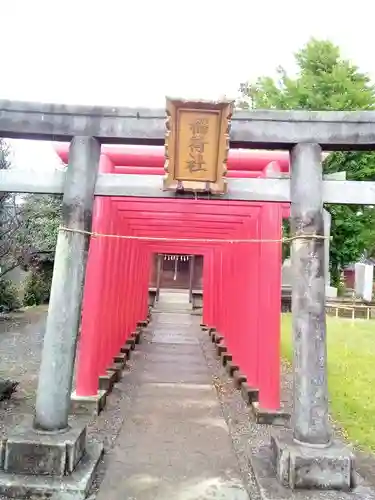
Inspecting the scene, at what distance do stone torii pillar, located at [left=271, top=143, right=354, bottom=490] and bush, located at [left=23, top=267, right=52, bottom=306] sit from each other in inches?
672

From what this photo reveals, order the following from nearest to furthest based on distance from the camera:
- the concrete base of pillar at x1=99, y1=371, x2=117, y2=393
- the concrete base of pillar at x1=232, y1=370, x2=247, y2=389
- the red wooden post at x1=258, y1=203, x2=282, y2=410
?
the red wooden post at x1=258, y1=203, x2=282, y2=410
the concrete base of pillar at x1=99, y1=371, x2=117, y2=393
the concrete base of pillar at x1=232, y1=370, x2=247, y2=389

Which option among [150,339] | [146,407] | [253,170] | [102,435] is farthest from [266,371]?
[150,339]

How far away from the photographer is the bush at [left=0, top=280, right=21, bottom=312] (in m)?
16.6

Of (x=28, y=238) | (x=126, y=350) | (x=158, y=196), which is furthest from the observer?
(x=28, y=238)

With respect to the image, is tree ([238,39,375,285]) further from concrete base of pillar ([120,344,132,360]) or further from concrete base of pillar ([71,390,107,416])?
concrete base of pillar ([71,390,107,416])

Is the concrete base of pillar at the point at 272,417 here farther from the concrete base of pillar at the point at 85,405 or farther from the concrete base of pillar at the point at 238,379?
the concrete base of pillar at the point at 85,405

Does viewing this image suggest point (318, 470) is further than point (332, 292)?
No

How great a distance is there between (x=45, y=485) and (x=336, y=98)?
18.9 meters

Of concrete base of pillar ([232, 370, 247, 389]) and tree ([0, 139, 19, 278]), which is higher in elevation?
tree ([0, 139, 19, 278])

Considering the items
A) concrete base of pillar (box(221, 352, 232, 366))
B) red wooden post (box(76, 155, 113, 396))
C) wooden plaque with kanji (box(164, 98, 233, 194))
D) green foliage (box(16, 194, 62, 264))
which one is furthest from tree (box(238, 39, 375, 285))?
wooden plaque with kanji (box(164, 98, 233, 194))

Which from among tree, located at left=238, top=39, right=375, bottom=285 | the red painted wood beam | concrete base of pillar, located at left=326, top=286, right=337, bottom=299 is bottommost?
concrete base of pillar, located at left=326, top=286, right=337, bottom=299

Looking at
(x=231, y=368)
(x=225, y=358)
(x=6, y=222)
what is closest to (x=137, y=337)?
(x=225, y=358)

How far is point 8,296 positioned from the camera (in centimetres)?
1697

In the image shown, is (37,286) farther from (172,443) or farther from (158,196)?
(158,196)
